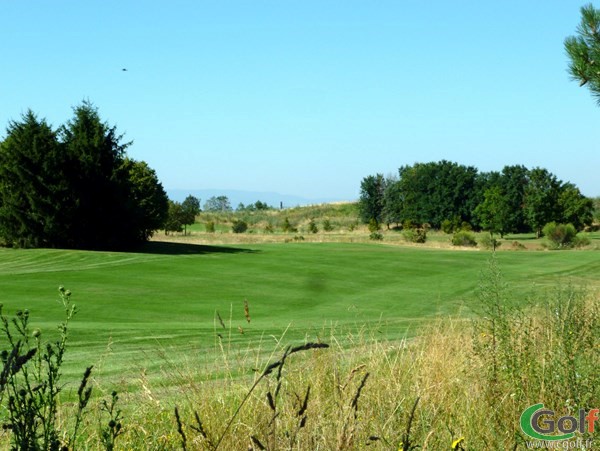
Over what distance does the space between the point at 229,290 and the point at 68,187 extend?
1840cm

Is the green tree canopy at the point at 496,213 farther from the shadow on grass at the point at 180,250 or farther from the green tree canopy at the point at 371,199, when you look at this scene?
the shadow on grass at the point at 180,250

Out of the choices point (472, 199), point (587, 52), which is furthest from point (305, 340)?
point (472, 199)

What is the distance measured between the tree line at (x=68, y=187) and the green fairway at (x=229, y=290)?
2.87 m

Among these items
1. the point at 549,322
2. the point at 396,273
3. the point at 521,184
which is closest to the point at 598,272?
the point at 396,273

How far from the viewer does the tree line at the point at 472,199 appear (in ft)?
220

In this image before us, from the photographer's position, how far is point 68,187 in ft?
127

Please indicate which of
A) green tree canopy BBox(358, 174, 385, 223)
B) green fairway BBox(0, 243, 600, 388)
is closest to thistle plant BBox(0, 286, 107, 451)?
green fairway BBox(0, 243, 600, 388)

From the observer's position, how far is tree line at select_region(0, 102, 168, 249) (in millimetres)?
38656

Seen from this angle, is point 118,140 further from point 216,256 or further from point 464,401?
point 464,401

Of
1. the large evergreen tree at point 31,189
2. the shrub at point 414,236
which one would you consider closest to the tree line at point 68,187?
the large evergreen tree at point 31,189

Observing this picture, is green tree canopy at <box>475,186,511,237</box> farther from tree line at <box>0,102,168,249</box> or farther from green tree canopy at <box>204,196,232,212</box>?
green tree canopy at <box>204,196,232,212</box>

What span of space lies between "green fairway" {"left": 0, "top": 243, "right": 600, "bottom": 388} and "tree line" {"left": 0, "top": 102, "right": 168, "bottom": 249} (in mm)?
2866

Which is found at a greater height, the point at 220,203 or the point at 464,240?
the point at 220,203

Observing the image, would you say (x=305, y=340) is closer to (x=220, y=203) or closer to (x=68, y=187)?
(x=68, y=187)
